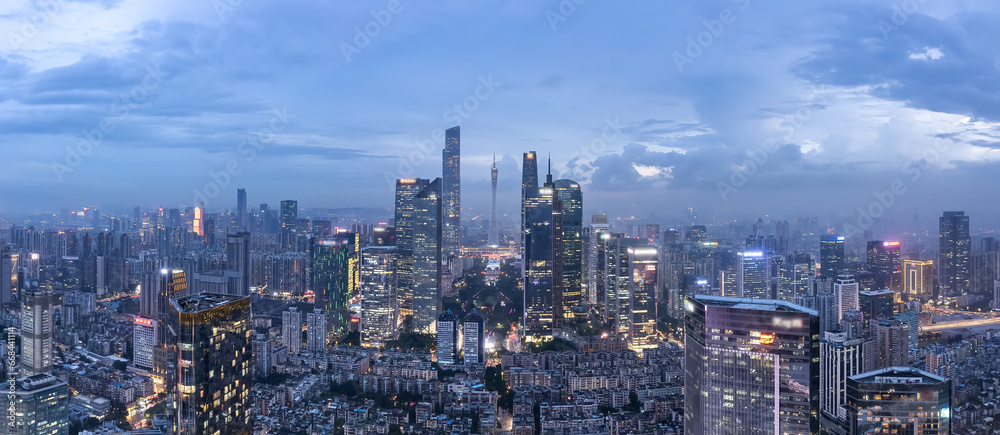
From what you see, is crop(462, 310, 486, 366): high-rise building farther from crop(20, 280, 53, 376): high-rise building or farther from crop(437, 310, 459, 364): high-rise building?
crop(20, 280, 53, 376): high-rise building

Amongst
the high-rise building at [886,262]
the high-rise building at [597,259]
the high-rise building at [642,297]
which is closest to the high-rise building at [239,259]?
the high-rise building at [597,259]

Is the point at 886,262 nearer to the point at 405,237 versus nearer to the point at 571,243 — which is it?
the point at 571,243

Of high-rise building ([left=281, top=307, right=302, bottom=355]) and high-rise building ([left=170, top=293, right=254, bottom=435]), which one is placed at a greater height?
high-rise building ([left=170, top=293, right=254, bottom=435])

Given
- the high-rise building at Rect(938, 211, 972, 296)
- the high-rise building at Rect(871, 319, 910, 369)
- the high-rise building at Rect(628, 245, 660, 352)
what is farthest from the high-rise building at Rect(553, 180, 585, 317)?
the high-rise building at Rect(938, 211, 972, 296)

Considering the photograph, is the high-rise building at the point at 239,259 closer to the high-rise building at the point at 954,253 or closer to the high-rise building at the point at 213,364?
the high-rise building at the point at 213,364

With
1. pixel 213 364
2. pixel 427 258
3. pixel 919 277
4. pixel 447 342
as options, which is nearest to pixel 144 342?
pixel 447 342
